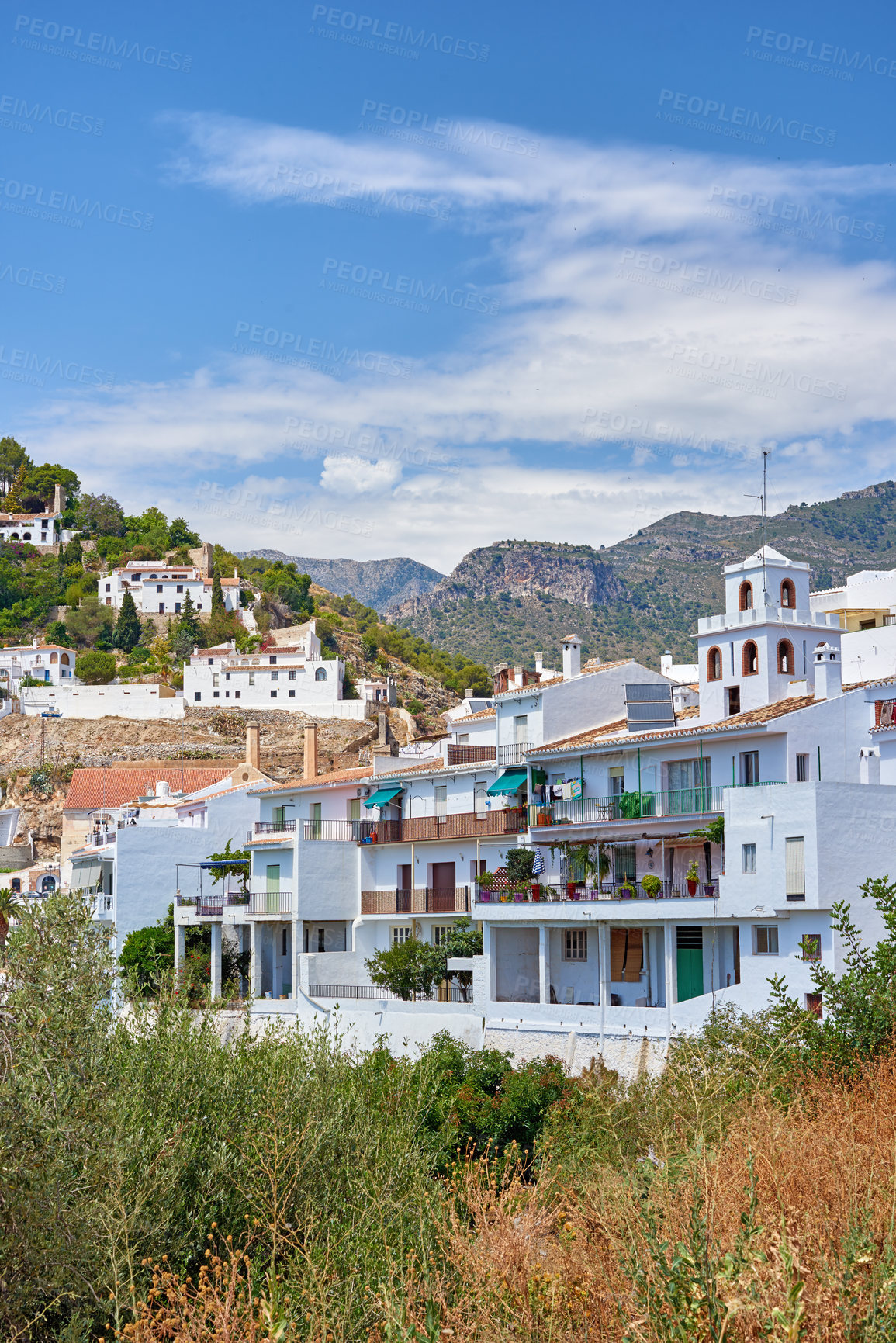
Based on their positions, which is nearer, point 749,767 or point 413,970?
point 749,767

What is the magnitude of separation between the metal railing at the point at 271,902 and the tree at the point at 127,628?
9750cm

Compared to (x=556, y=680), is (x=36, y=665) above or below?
above

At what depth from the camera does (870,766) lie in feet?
106

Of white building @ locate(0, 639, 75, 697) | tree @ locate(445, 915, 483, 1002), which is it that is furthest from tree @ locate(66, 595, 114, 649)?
tree @ locate(445, 915, 483, 1002)

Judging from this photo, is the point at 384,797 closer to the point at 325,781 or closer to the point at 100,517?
the point at 325,781

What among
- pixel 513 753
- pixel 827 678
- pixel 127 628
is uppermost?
pixel 127 628

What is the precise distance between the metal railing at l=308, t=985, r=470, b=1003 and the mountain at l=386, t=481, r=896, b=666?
3399 inches

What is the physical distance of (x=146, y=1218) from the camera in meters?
18.8

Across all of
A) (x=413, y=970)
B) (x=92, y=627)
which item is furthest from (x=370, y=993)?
(x=92, y=627)

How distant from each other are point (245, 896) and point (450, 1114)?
18631mm

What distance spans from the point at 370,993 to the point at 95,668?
97.2 m

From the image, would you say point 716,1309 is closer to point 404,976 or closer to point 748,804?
point 748,804

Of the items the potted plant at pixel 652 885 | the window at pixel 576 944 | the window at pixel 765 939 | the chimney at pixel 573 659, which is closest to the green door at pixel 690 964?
the potted plant at pixel 652 885

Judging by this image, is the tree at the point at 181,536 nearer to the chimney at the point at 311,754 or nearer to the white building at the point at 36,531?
the white building at the point at 36,531
